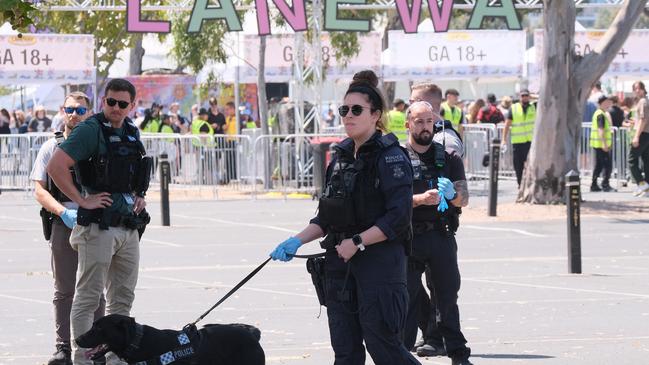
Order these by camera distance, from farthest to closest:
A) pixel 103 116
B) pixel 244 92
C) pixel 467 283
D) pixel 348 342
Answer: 1. pixel 244 92
2. pixel 467 283
3. pixel 103 116
4. pixel 348 342

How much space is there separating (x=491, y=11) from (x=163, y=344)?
19.2 meters

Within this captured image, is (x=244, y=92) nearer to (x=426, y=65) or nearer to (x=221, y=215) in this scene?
(x=426, y=65)

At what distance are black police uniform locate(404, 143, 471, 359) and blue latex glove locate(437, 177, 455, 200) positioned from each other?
113 mm

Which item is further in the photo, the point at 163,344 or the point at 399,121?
the point at 399,121

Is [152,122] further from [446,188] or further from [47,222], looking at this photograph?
[446,188]

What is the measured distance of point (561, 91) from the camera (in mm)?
21219

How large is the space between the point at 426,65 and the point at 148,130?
616cm

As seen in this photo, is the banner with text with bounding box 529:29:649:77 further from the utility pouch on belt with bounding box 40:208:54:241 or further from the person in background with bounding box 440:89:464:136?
the utility pouch on belt with bounding box 40:208:54:241

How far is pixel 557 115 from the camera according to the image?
21266 millimetres

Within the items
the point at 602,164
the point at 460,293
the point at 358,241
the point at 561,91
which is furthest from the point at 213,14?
the point at 358,241

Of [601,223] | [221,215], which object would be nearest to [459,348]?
[601,223]

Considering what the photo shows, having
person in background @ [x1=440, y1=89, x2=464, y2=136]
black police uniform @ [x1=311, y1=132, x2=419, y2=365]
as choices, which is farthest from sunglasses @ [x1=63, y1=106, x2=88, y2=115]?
person in background @ [x1=440, y1=89, x2=464, y2=136]

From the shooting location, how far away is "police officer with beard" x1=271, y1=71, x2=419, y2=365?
6578 mm

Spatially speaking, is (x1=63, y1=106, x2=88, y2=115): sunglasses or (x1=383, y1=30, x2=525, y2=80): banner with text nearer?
(x1=63, y1=106, x2=88, y2=115): sunglasses
